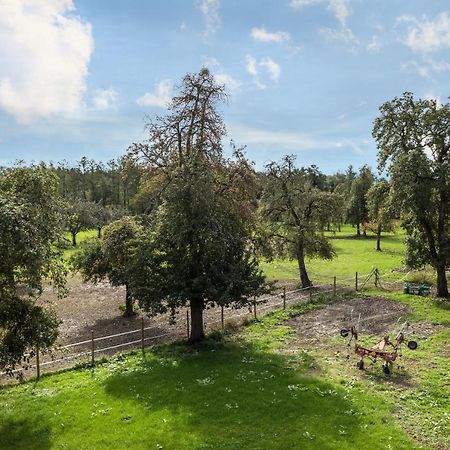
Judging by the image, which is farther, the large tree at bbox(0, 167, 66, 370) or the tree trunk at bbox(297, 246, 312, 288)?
the tree trunk at bbox(297, 246, 312, 288)

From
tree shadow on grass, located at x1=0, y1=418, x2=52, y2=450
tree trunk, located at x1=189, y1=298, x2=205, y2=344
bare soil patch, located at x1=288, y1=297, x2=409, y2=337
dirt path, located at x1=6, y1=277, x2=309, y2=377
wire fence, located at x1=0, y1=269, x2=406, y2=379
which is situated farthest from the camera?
bare soil patch, located at x1=288, y1=297, x2=409, y2=337

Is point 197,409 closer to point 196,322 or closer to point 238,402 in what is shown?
point 238,402

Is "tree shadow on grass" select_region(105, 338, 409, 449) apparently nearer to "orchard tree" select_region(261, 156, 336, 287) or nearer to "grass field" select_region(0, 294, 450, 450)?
"grass field" select_region(0, 294, 450, 450)

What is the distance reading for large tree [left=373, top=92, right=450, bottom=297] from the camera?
30.6 metres

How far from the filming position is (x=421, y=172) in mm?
30453

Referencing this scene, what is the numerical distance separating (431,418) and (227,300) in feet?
31.2

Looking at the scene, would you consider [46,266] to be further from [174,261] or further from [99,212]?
[99,212]

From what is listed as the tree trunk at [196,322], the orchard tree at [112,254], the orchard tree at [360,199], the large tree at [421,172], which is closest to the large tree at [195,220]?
the tree trunk at [196,322]

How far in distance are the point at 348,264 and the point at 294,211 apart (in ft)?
60.8

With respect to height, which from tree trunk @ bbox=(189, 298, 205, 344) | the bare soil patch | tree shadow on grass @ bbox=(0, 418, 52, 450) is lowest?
tree shadow on grass @ bbox=(0, 418, 52, 450)

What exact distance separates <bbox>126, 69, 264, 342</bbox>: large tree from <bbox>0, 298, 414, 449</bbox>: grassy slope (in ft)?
10.5

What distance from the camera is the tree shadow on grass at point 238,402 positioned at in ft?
45.9

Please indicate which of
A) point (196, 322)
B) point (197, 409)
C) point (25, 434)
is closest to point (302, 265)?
point (196, 322)

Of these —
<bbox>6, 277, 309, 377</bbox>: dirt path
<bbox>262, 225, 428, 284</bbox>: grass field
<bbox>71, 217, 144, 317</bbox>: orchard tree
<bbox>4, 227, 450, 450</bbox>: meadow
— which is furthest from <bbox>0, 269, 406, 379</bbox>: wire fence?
<bbox>262, 225, 428, 284</bbox>: grass field
